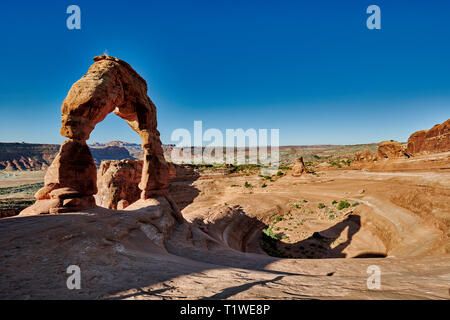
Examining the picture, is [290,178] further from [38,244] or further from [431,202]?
[38,244]

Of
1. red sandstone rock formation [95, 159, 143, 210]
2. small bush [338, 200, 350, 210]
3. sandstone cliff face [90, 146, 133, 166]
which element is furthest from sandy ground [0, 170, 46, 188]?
small bush [338, 200, 350, 210]

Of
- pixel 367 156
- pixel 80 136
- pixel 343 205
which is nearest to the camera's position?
pixel 80 136

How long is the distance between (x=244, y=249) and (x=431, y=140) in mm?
34446

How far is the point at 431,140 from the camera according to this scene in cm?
2997

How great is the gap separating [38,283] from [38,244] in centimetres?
149

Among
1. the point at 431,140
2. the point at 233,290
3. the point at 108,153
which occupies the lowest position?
the point at 233,290

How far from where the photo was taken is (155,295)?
3.06m

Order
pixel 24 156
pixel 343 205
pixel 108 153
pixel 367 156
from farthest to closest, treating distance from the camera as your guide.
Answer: pixel 108 153, pixel 24 156, pixel 367 156, pixel 343 205

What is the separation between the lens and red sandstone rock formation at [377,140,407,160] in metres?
29.3

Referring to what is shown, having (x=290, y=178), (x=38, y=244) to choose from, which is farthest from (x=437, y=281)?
(x=290, y=178)

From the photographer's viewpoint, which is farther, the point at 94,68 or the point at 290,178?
the point at 290,178

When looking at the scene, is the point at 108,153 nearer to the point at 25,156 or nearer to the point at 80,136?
the point at 25,156

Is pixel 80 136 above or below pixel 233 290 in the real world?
above

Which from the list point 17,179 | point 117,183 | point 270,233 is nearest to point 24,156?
point 17,179
